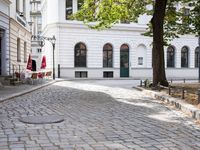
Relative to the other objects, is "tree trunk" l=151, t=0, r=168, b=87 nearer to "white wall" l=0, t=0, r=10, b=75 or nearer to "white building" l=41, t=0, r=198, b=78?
"white wall" l=0, t=0, r=10, b=75

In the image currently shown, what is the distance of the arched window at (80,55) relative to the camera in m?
42.6

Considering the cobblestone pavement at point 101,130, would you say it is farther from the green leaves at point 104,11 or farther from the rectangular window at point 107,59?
the rectangular window at point 107,59

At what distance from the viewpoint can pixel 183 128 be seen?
366 inches

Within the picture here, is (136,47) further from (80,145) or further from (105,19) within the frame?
(80,145)

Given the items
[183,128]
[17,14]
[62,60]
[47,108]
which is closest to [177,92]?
[47,108]

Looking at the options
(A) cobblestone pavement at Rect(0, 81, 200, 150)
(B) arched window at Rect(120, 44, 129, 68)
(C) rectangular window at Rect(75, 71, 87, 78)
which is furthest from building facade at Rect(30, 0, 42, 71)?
(A) cobblestone pavement at Rect(0, 81, 200, 150)

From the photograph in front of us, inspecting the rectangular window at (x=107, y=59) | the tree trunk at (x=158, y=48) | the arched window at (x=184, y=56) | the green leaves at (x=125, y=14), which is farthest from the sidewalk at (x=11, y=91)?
the arched window at (x=184, y=56)

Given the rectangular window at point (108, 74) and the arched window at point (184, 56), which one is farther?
the arched window at point (184, 56)

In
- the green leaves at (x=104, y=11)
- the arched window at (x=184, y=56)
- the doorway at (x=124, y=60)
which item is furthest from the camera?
the arched window at (x=184, y=56)

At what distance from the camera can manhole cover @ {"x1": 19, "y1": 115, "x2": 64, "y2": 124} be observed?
382 inches

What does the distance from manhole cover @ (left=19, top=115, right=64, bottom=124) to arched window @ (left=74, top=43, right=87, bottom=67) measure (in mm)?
31834

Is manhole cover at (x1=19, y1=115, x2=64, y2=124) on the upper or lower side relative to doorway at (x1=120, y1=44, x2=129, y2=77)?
lower

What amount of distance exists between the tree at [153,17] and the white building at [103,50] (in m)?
17.0

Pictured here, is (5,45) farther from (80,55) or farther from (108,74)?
(108,74)
